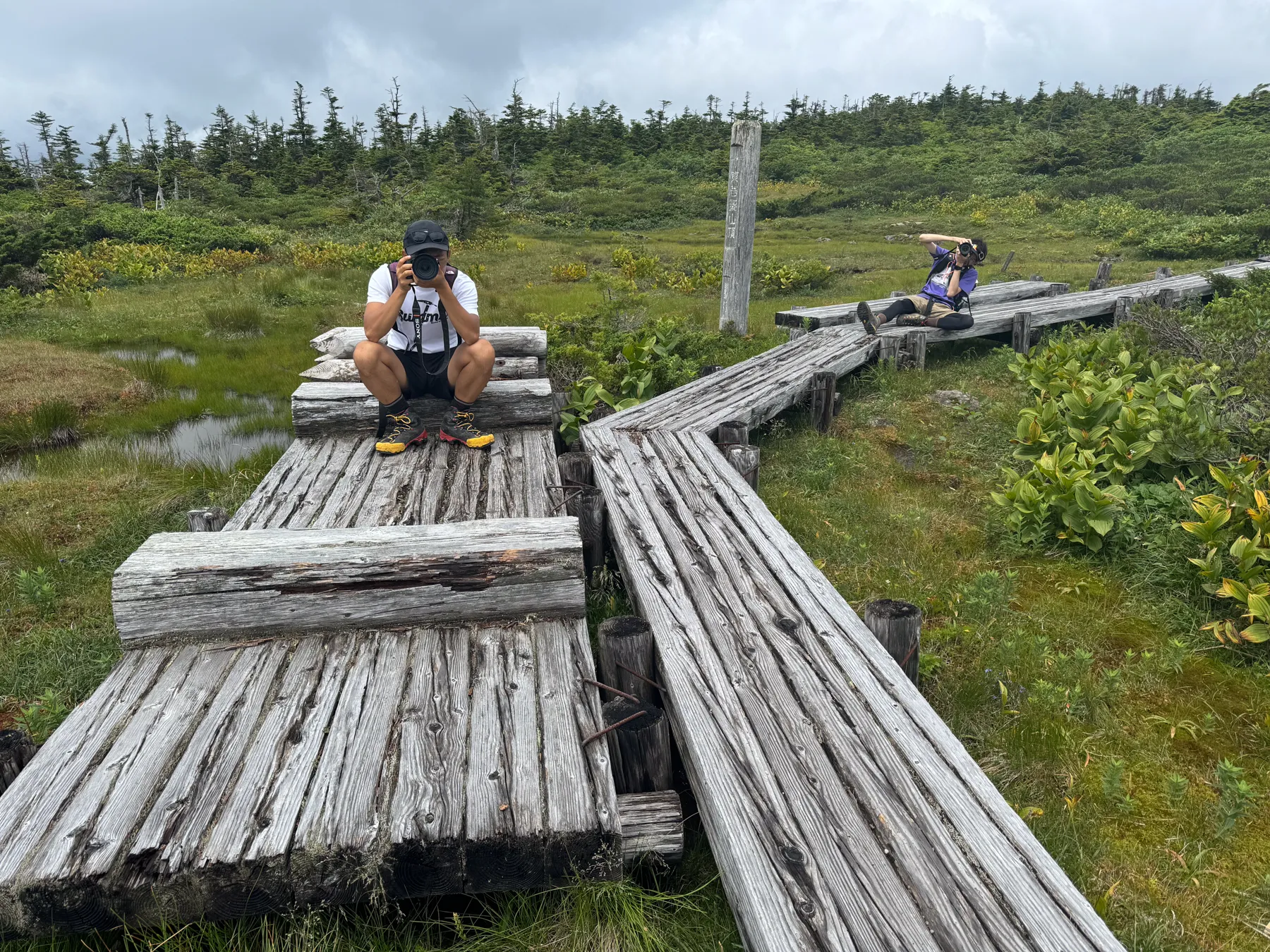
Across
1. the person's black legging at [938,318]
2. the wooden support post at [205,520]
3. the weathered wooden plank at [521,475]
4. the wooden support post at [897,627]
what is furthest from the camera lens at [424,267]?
the person's black legging at [938,318]

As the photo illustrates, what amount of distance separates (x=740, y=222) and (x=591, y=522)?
6.20 metres

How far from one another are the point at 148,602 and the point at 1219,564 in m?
5.12

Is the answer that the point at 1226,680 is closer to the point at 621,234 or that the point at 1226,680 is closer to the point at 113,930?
the point at 113,930

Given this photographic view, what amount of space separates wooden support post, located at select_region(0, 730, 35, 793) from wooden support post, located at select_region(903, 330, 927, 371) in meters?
8.93

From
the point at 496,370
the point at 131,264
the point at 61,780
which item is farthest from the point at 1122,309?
the point at 131,264

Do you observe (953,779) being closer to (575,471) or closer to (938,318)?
(575,471)

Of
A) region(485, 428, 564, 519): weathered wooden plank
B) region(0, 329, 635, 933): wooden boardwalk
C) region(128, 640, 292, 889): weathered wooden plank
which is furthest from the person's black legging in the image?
region(128, 640, 292, 889): weathered wooden plank

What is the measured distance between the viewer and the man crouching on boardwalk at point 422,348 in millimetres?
4906

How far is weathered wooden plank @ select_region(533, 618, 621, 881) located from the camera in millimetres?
2311

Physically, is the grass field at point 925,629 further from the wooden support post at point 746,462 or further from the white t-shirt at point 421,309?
the white t-shirt at point 421,309

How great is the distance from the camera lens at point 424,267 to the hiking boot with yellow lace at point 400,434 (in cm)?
120

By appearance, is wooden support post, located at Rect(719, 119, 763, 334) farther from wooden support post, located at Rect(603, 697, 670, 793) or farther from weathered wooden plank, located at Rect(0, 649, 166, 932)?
weathered wooden plank, located at Rect(0, 649, 166, 932)

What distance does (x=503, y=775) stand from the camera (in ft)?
8.22

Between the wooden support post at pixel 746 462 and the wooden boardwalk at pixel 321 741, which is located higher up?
the wooden support post at pixel 746 462
